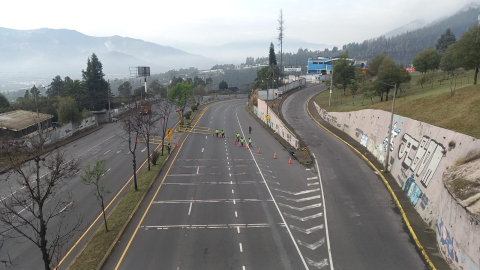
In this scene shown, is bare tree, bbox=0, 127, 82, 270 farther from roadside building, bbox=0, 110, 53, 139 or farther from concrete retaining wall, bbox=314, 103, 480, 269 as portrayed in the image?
concrete retaining wall, bbox=314, 103, 480, 269

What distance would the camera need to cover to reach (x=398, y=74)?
4372 centimetres

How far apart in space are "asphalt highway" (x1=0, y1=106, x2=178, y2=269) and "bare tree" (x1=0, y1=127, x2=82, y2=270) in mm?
280

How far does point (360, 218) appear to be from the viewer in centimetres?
1978

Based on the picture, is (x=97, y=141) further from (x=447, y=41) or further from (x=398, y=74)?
(x=447, y=41)

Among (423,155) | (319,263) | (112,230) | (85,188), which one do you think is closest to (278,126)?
(423,155)

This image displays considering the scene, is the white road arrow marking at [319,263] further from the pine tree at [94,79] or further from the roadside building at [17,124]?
the pine tree at [94,79]

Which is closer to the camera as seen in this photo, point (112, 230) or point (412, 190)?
point (112, 230)

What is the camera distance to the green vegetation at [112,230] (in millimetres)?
15341

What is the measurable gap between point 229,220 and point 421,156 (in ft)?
44.4

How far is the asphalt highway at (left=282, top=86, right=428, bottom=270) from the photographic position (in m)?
15.5

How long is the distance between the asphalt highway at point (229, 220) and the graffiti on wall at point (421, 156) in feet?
21.7

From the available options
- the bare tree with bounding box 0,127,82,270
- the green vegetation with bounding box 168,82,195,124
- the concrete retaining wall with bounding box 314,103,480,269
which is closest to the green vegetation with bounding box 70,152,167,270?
the bare tree with bounding box 0,127,82,270

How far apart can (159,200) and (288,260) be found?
1133 centimetres

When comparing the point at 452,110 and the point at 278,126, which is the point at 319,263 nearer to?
the point at 452,110
